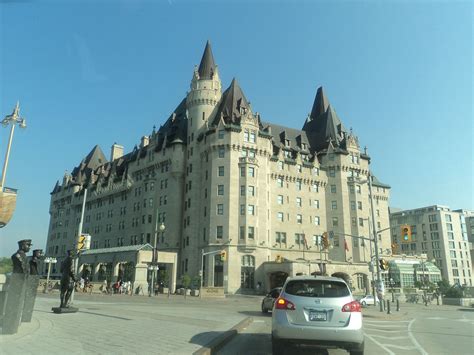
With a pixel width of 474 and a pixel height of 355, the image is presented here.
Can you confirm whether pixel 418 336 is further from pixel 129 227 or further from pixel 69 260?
pixel 129 227

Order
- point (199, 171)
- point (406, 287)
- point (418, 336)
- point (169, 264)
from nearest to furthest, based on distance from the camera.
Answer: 1. point (418, 336)
2. point (169, 264)
3. point (199, 171)
4. point (406, 287)

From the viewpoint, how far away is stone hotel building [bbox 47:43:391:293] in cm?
5850

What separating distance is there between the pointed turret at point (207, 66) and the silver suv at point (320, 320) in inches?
2498

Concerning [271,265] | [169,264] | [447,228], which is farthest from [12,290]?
[447,228]

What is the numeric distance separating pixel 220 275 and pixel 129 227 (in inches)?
1047

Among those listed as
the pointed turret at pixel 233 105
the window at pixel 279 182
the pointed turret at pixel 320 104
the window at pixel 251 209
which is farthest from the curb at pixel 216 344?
the pointed turret at pixel 320 104

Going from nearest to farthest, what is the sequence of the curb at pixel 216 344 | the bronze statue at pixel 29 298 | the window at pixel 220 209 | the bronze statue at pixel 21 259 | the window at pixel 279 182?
the curb at pixel 216 344 → the bronze statue at pixel 21 259 → the bronze statue at pixel 29 298 → the window at pixel 220 209 → the window at pixel 279 182

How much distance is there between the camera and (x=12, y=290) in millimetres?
9945

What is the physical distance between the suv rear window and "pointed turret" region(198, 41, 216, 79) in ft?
207

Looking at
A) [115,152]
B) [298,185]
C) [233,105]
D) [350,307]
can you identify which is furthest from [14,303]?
[115,152]

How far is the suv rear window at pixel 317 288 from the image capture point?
29.7 feet

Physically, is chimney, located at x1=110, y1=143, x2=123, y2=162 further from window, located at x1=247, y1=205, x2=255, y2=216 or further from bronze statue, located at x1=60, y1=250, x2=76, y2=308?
bronze statue, located at x1=60, y1=250, x2=76, y2=308

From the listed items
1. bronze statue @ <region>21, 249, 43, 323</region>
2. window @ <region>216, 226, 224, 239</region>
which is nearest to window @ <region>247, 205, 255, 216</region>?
window @ <region>216, 226, 224, 239</region>

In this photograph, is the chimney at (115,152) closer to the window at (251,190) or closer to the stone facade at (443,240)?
the window at (251,190)
